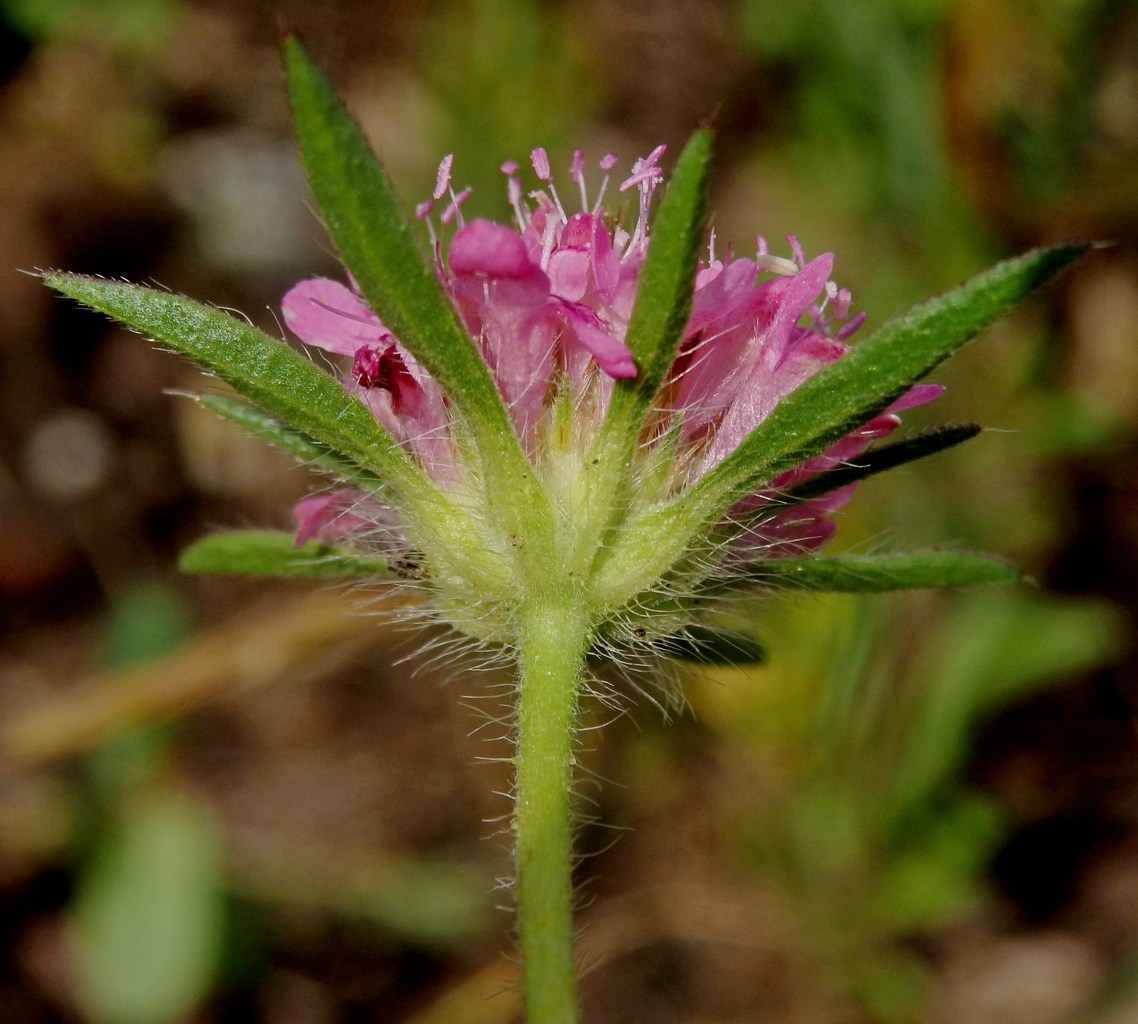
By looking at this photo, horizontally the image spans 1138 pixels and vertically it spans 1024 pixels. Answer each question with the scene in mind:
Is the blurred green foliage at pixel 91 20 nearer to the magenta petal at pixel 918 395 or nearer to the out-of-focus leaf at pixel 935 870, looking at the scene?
the out-of-focus leaf at pixel 935 870

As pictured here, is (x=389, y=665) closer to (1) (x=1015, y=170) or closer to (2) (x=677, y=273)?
(1) (x=1015, y=170)

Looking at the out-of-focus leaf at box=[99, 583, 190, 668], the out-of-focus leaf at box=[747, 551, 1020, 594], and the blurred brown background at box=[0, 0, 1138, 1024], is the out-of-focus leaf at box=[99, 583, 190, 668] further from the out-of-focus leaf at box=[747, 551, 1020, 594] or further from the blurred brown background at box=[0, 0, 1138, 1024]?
the out-of-focus leaf at box=[747, 551, 1020, 594]

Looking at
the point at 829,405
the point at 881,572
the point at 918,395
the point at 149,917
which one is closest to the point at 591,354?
the point at 829,405

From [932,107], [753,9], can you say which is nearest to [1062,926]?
[932,107]

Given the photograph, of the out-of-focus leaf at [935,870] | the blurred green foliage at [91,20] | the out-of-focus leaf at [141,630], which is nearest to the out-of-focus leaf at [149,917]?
the out-of-focus leaf at [141,630]

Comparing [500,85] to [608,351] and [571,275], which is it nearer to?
[571,275]
